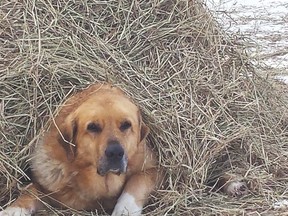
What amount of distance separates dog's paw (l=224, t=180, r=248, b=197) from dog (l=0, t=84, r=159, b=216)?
1.76ft

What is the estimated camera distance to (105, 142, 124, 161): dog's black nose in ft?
12.8

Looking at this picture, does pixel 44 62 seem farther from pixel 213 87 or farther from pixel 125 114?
pixel 213 87

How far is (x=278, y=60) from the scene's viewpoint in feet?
26.2

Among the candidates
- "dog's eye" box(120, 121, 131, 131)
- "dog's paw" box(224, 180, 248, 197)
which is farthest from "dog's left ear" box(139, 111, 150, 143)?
"dog's paw" box(224, 180, 248, 197)

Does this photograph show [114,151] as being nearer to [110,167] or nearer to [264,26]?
[110,167]

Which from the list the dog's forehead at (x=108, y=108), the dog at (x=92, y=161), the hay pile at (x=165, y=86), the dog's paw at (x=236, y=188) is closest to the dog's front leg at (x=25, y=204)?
the dog at (x=92, y=161)

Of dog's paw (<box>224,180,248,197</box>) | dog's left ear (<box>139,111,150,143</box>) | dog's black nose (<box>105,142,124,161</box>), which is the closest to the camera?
dog's black nose (<box>105,142,124,161</box>)

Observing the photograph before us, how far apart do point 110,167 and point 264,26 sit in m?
7.01

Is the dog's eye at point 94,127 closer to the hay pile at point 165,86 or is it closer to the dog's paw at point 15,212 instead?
the hay pile at point 165,86

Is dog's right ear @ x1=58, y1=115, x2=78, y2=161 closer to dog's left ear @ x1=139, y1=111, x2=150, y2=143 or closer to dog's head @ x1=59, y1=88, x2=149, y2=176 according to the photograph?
dog's head @ x1=59, y1=88, x2=149, y2=176

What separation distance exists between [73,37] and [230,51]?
1.40 m

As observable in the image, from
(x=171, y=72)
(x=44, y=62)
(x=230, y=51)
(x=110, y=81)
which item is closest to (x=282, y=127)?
(x=230, y=51)

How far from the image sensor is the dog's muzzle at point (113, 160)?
12.8ft

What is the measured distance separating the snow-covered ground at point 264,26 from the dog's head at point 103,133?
2.21 meters
